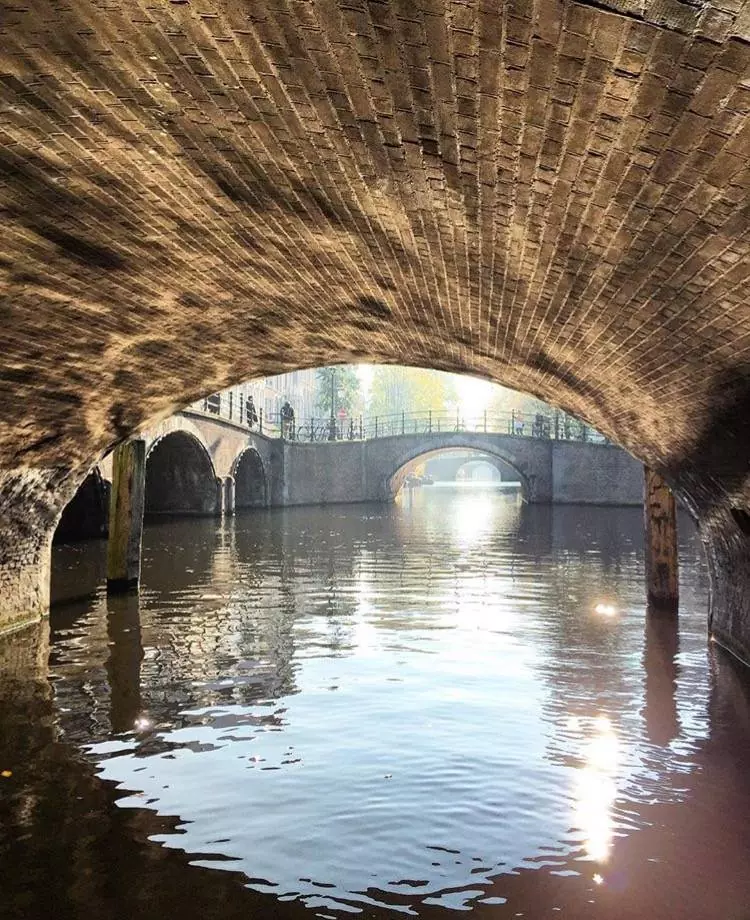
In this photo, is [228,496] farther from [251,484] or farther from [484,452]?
[484,452]

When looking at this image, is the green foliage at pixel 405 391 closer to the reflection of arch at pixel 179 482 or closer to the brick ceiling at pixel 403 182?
the reflection of arch at pixel 179 482

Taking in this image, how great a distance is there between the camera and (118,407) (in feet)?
35.2

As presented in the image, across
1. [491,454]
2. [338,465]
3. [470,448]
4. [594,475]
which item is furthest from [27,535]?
[491,454]

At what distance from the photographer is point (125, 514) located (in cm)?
1303

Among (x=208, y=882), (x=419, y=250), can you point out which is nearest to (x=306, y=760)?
(x=208, y=882)

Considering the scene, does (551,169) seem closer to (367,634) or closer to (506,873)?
(506,873)

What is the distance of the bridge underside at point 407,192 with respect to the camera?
3.21 metres

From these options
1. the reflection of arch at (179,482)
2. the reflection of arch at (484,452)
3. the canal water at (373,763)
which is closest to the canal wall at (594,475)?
the reflection of arch at (484,452)

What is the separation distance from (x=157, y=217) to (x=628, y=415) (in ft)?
15.7

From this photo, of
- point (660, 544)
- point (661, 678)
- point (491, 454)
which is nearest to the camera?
point (661, 678)

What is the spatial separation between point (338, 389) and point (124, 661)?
1869 inches

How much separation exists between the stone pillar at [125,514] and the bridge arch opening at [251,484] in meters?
23.4

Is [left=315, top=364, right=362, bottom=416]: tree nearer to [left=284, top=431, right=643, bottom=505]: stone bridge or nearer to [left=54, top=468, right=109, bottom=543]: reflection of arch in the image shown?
[left=284, top=431, right=643, bottom=505]: stone bridge

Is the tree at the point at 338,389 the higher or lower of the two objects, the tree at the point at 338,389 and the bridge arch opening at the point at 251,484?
the higher
